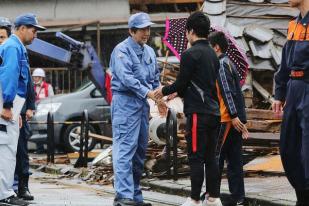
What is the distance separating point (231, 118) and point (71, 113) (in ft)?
34.9

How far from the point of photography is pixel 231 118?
9391 mm

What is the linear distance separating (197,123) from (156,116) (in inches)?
185

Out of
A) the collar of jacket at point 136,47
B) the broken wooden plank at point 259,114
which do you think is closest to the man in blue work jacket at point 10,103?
the collar of jacket at point 136,47

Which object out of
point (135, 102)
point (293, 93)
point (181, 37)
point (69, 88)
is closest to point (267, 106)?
point (181, 37)

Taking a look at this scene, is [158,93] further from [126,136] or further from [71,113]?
[71,113]

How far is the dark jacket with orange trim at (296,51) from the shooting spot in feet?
25.7

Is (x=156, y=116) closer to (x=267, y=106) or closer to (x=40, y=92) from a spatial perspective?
(x=267, y=106)

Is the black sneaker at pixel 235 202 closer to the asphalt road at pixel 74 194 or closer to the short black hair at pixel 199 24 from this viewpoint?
the asphalt road at pixel 74 194

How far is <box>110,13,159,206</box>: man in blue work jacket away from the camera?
9219mm

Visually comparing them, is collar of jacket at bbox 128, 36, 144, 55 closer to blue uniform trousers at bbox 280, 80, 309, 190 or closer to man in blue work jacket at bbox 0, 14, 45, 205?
man in blue work jacket at bbox 0, 14, 45, 205

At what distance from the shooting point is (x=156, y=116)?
13312 mm

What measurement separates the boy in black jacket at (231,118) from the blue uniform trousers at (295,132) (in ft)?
4.72

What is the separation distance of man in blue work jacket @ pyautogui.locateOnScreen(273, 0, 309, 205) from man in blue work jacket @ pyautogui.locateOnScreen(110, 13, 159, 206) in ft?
5.83

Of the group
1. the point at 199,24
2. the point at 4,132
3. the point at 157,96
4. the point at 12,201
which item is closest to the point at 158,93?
the point at 157,96
